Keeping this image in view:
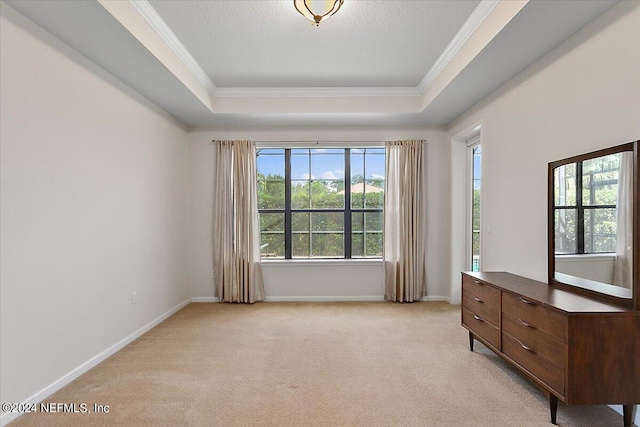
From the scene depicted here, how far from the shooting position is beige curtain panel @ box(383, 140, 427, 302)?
16.5 ft

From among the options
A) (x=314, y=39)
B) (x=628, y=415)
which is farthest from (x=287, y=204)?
(x=628, y=415)

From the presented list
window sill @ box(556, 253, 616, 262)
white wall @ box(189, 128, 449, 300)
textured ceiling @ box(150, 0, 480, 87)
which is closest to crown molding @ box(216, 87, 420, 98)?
textured ceiling @ box(150, 0, 480, 87)

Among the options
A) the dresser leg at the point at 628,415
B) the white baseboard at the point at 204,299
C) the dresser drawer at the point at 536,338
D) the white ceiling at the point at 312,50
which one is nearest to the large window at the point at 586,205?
the dresser drawer at the point at 536,338

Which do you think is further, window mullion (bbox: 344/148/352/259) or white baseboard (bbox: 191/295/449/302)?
window mullion (bbox: 344/148/352/259)

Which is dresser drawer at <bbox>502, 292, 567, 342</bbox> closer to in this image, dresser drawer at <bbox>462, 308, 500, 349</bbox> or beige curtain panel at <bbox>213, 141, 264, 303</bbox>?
dresser drawer at <bbox>462, 308, 500, 349</bbox>

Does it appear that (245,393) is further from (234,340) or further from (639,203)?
(639,203)

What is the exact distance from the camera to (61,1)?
212 centimetres

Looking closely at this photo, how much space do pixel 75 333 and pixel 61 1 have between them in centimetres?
228

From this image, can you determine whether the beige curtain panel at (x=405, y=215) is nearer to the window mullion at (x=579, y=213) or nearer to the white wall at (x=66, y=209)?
the window mullion at (x=579, y=213)

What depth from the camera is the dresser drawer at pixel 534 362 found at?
2.03 metres

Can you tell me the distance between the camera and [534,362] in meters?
2.25

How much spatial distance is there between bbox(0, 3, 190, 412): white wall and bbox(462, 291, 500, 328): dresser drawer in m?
3.20

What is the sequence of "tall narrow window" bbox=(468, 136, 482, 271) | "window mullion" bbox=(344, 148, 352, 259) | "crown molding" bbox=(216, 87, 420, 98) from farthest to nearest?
"window mullion" bbox=(344, 148, 352, 259)
"tall narrow window" bbox=(468, 136, 482, 271)
"crown molding" bbox=(216, 87, 420, 98)

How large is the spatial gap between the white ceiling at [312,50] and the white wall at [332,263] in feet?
1.22
